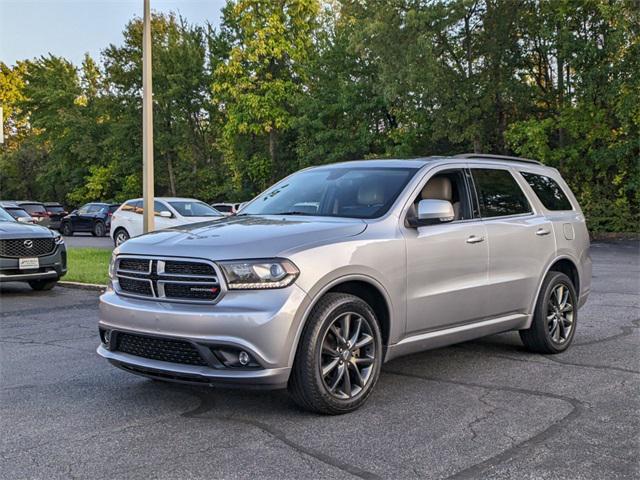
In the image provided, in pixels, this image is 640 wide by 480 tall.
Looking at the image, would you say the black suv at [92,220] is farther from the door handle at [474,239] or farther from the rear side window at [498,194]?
the door handle at [474,239]

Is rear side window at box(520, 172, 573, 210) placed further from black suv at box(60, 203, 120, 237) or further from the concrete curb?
black suv at box(60, 203, 120, 237)

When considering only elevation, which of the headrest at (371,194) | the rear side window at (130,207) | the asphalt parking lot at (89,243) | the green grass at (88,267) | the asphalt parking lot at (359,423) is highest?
the rear side window at (130,207)

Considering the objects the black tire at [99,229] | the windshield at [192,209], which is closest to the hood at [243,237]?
the windshield at [192,209]

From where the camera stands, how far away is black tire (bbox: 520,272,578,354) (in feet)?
20.7

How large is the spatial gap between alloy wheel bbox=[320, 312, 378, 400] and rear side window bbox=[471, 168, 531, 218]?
184 cm

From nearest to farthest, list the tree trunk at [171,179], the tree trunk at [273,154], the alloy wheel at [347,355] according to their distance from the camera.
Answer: the alloy wheel at [347,355] → the tree trunk at [273,154] → the tree trunk at [171,179]

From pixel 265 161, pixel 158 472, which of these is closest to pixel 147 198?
pixel 158 472

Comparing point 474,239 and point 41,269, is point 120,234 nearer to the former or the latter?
point 41,269

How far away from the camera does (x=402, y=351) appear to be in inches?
198

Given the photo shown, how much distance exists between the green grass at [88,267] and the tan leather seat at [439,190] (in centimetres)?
588

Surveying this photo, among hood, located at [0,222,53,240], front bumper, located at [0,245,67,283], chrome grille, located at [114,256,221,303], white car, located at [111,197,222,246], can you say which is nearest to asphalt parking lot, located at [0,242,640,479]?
chrome grille, located at [114,256,221,303]

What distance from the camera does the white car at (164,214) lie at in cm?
1861

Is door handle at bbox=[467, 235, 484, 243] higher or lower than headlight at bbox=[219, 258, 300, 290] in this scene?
higher

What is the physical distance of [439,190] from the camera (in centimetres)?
577
